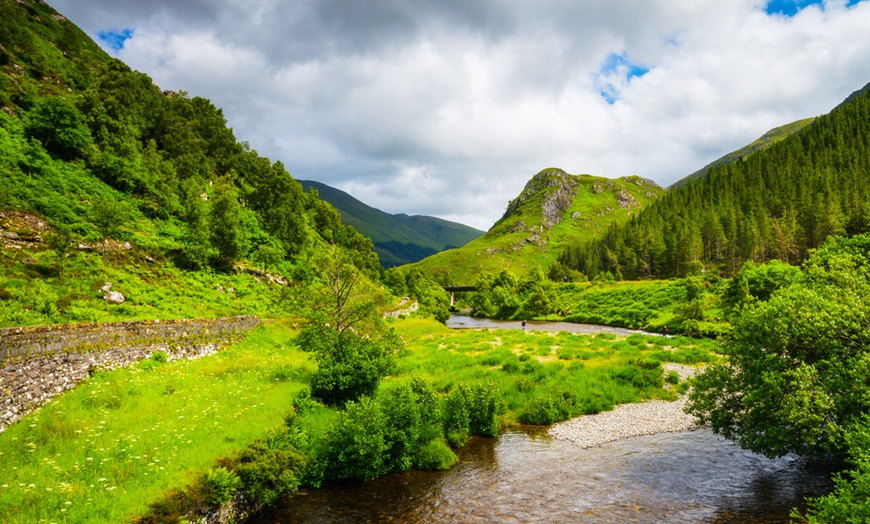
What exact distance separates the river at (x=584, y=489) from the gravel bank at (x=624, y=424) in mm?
1769

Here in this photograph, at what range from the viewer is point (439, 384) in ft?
106

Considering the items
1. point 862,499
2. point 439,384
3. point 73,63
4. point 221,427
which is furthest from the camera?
point 73,63

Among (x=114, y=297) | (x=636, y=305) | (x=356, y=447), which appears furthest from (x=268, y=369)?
(x=636, y=305)

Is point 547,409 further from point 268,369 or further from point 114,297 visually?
point 114,297

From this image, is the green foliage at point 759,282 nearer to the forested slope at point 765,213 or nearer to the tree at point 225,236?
the forested slope at point 765,213

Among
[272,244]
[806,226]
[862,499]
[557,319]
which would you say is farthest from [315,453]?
[806,226]

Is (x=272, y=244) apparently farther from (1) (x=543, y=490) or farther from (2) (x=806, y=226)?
(2) (x=806, y=226)

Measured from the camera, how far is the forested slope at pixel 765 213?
120 m

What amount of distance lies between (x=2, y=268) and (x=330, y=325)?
24.2 meters

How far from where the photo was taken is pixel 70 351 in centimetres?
1875

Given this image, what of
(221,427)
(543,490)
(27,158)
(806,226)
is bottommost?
(543,490)

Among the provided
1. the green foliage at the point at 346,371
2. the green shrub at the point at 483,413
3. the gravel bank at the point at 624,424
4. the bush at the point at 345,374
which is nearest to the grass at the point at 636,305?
the gravel bank at the point at 624,424

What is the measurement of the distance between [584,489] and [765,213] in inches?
6379

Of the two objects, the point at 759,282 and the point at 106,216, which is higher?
the point at 759,282
